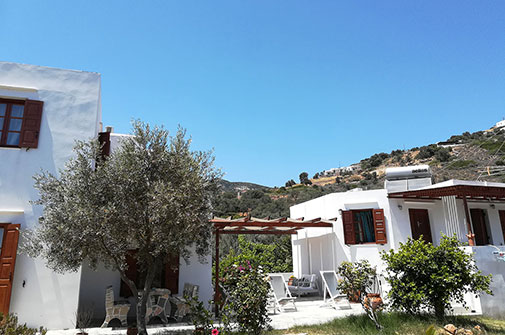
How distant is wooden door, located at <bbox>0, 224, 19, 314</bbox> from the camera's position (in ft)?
25.8

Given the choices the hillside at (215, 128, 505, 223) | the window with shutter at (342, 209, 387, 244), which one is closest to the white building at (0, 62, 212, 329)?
the window with shutter at (342, 209, 387, 244)

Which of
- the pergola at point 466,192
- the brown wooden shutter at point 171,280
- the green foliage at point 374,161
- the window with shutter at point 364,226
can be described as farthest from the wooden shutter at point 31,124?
the green foliage at point 374,161

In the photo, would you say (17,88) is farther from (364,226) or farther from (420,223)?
(420,223)

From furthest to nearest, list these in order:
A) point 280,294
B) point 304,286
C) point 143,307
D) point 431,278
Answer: point 304,286 → point 280,294 → point 431,278 → point 143,307

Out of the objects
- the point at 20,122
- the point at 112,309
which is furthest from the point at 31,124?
the point at 112,309

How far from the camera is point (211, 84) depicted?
13117 millimetres

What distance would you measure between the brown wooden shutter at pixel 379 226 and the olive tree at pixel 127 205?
8742 mm

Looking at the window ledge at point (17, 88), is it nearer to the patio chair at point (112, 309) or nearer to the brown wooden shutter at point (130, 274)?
the brown wooden shutter at point (130, 274)

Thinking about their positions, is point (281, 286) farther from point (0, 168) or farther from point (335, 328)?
point (0, 168)

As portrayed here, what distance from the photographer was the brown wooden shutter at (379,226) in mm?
13109

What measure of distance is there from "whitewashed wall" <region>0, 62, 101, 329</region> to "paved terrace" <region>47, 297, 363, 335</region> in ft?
2.49

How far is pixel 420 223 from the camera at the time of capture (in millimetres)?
13719

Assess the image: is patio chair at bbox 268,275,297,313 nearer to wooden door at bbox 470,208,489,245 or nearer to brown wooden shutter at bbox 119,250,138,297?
brown wooden shutter at bbox 119,250,138,297

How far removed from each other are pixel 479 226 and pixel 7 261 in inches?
678
